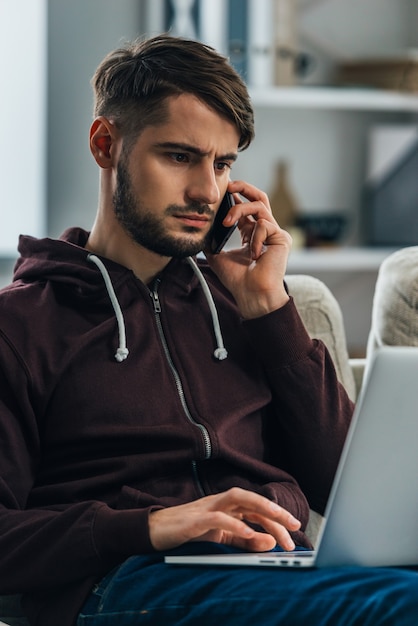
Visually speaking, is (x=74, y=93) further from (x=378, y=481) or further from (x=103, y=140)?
(x=378, y=481)

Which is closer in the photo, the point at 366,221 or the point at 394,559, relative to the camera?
the point at 394,559

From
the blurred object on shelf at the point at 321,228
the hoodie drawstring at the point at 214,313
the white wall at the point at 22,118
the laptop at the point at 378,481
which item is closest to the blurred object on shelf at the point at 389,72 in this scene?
the blurred object on shelf at the point at 321,228

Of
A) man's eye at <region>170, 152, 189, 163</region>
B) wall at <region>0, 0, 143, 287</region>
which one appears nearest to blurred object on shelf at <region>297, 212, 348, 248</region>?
wall at <region>0, 0, 143, 287</region>

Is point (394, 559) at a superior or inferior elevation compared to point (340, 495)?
inferior

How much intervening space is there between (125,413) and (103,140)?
447 millimetres

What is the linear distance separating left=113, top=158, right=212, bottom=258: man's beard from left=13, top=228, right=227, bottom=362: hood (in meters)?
0.06

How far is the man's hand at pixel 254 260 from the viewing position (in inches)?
65.2

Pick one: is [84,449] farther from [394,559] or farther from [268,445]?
[394,559]

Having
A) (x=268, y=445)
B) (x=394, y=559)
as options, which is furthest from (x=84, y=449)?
(x=394, y=559)

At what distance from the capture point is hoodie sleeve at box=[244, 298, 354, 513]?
5.30 feet

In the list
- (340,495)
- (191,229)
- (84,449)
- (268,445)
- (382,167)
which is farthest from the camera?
(382,167)

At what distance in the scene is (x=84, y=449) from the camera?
1.49 metres

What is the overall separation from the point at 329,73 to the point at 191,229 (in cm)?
229

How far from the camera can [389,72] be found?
142 inches
